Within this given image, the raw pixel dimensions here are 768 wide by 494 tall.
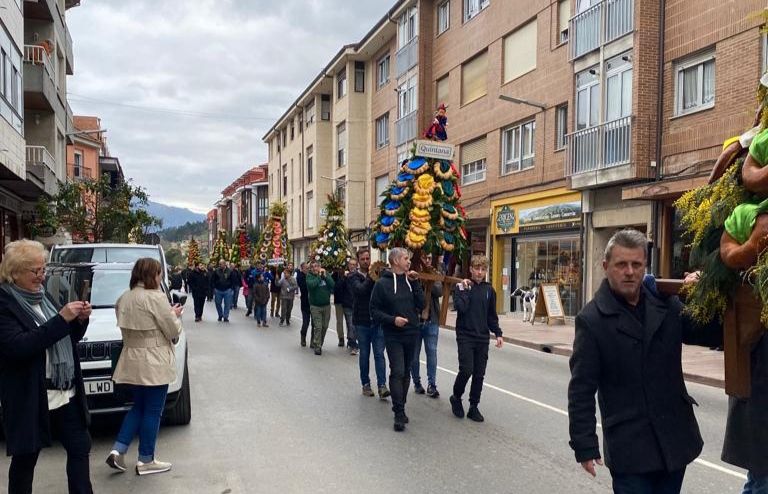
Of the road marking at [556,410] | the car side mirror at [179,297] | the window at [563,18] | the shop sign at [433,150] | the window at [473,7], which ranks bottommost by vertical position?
the road marking at [556,410]

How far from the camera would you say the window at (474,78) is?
998 inches

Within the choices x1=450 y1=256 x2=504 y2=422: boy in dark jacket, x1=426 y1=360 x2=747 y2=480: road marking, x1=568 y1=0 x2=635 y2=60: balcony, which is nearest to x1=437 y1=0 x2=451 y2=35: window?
x1=568 y1=0 x2=635 y2=60: balcony

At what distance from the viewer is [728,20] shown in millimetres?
14805

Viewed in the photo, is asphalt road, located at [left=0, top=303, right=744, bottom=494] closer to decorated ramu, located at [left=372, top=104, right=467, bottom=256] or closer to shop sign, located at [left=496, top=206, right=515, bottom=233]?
decorated ramu, located at [left=372, top=104, right=467, bottom=256]

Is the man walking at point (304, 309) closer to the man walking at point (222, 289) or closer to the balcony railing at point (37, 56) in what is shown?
the man walking at point (222, 289)

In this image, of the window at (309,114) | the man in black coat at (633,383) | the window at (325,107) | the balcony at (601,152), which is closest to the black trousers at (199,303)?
the balcony at (601,152)

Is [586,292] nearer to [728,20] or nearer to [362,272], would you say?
[728,20]

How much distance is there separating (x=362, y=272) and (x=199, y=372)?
10.8ft

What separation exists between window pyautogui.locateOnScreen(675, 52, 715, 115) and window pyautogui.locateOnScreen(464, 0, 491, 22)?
10.0m

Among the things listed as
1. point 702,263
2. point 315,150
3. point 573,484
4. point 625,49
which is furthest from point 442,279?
point 315,150

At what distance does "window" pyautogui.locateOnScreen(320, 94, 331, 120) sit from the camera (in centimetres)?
4569

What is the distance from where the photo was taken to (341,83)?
41.3 metres

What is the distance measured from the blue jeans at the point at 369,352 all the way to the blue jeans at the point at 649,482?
526 centimetres

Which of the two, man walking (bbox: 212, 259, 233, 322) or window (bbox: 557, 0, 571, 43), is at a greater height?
window (bbox: 557, 0, 571, 43)
